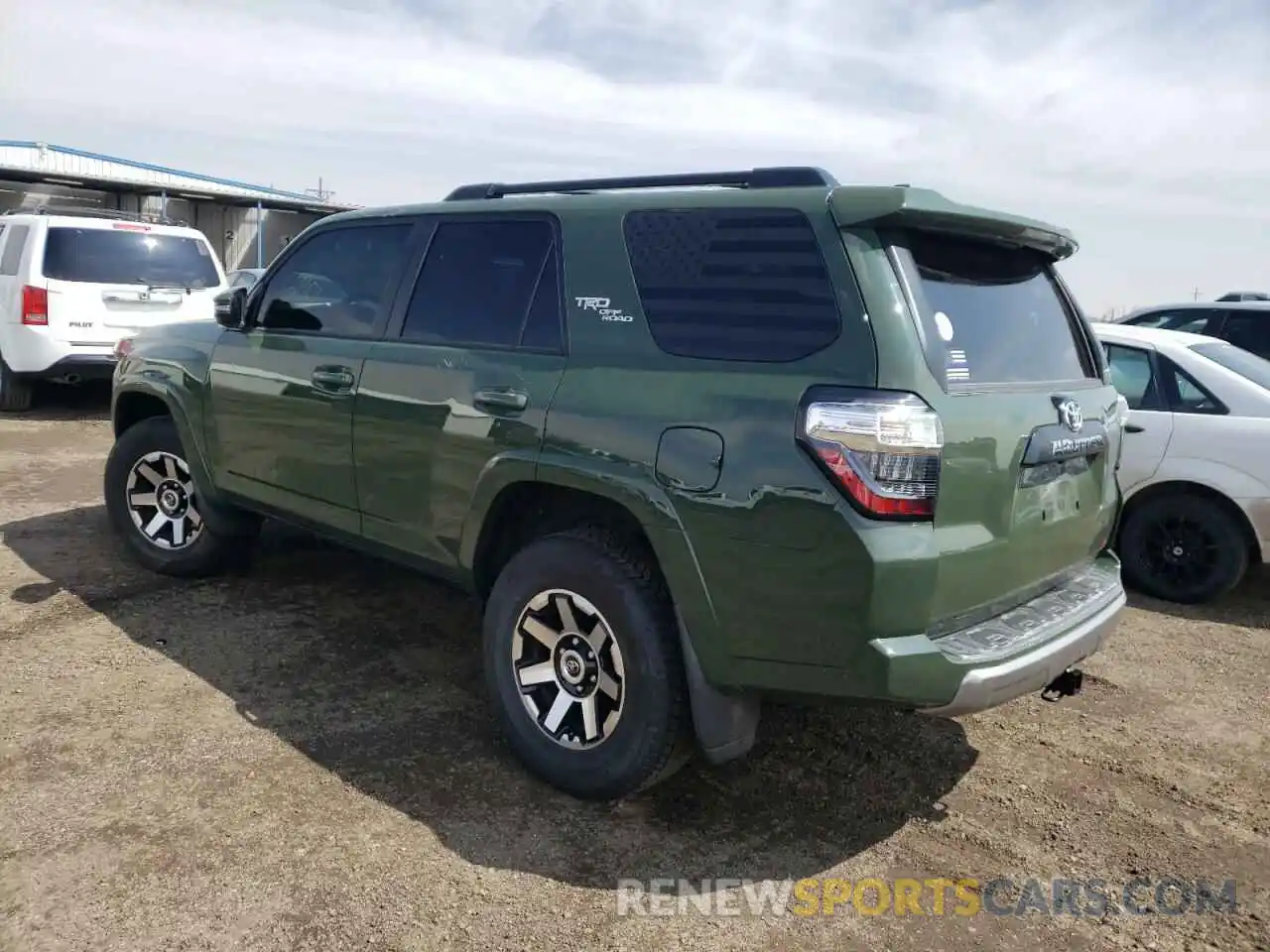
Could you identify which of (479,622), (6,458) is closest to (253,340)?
(479,622)

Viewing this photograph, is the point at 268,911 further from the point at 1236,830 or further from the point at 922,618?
the point at 1236,830

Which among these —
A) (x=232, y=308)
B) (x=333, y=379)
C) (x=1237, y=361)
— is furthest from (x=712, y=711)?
(x=1237, y=361)

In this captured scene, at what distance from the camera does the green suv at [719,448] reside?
8.56ft

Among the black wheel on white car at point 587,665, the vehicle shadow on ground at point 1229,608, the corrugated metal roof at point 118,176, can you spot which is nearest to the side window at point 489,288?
the black wheel on white car at point 587,665

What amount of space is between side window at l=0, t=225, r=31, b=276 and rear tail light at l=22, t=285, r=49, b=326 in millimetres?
399

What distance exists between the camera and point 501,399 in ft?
10.9

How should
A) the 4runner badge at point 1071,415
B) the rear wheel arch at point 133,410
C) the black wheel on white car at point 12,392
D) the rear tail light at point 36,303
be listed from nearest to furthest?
the 4runner badge at point 1071,415, the rear wheel arch at point 133,410, the rear tail light at point 36,303, the black wheel on white car at point 12,392

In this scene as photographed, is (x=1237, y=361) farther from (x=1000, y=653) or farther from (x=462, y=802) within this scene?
(x=462, y=802)

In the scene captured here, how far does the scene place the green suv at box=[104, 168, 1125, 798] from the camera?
2.61 metres

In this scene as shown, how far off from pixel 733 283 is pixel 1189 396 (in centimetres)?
386

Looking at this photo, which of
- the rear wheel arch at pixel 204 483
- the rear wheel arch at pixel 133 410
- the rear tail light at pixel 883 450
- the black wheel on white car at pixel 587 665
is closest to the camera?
the rear tail light at pixel 883 450

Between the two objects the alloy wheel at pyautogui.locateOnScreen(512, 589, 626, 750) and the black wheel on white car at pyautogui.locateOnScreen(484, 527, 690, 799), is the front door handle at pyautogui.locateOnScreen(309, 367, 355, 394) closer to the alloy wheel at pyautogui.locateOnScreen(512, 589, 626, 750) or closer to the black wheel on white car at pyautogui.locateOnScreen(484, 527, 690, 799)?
the black wheel on white car at pyautogui.locateOnScreen(484, 527, 690, 799)

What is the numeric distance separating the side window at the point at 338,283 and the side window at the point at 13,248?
6.46m

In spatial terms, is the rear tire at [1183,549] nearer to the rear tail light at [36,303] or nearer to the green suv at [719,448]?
the green suv at [719,448]
